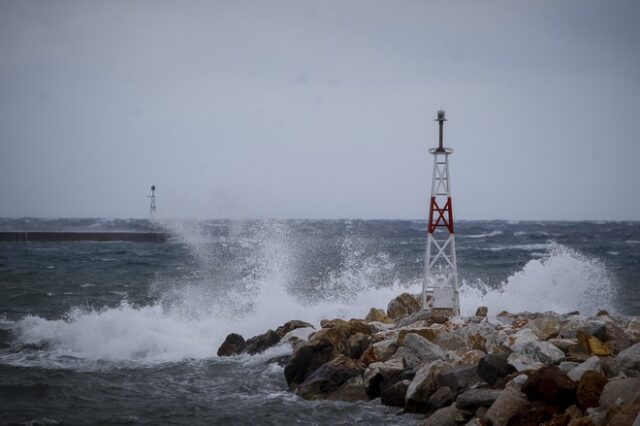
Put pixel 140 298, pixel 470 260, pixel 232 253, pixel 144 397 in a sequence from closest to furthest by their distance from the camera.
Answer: pixel 144 397, pixel 140 298, pixel 470 260, pixel 232 253

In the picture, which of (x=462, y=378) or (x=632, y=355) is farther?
(x=462, y=378)

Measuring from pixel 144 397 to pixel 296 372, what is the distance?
270 centimetres

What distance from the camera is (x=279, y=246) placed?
103 feet

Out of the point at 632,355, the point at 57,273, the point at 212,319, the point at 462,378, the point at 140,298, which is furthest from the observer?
the point at 57,273

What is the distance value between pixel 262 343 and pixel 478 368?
231 inches

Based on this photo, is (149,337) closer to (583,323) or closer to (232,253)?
(583,323)

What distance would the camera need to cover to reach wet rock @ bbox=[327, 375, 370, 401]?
34.6ft

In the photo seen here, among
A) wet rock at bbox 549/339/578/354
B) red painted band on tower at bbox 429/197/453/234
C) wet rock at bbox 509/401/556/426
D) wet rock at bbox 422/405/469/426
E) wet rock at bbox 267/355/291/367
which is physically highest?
red painted band on tower at bbox 429/197/453/234

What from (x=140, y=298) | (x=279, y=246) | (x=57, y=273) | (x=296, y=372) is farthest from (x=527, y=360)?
(x=57, y=273)

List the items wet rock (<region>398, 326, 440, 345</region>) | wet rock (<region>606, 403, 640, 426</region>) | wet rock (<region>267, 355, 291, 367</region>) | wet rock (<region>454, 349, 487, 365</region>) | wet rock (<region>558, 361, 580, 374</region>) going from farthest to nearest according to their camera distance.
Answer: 1. wet rock (<region>267, 355, 291, 367</region>)
2. wet rock (<region>398, 326, 440, 345</region>)
3. wet rock (<region>454, 349, 487, 365</region>)
4. wet rock (<region>558, 361, 580, 374</region>)
5. wet rock (<region>606, 403, 640, 426</region>)

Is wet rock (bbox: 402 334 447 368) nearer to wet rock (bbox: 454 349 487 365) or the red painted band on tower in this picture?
wet rock (bbox: 454 349 487 365)

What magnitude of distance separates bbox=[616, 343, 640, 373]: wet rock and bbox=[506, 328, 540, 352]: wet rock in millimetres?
1661

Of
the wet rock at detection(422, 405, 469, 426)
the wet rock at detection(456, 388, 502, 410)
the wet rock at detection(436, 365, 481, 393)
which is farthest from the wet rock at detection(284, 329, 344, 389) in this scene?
the wet rock at detection(456, 388, 502, 410)

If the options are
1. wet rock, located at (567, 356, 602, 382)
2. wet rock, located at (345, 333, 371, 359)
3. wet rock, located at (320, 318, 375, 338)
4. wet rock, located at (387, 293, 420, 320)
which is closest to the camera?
wet rock, located at (567, 356, 602, 382)
